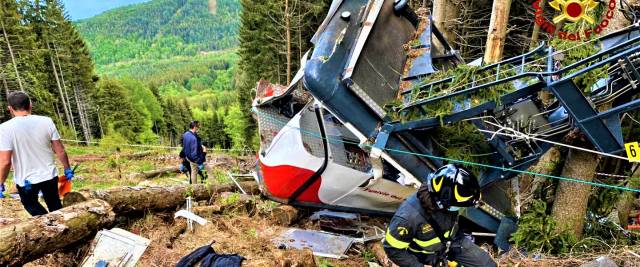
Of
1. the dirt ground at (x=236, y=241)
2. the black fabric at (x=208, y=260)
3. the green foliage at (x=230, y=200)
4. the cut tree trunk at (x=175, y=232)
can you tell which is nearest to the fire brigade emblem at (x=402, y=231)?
the dirt ground at (x=236, y=241)

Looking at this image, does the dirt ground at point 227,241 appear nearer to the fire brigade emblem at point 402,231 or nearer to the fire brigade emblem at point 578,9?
the fire brigade emblem at point 402,231

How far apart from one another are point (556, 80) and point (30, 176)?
4.70m

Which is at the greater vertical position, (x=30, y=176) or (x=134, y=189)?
(x=30, y=176)

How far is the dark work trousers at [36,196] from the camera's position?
4.12 m

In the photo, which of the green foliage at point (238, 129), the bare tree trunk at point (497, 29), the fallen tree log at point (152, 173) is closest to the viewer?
the bare tree trunk at point (497, 29)

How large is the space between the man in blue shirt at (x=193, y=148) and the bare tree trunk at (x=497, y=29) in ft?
16.6

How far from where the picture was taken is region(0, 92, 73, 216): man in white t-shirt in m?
3.92

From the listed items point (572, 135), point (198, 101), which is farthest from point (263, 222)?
point (198, 101)

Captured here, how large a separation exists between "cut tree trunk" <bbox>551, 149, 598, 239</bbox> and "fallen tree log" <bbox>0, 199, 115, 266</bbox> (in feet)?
14.6

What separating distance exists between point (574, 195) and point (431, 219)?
2.22 m

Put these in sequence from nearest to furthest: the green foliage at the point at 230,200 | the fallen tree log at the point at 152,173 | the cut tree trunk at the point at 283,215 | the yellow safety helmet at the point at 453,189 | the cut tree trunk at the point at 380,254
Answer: the yellow safety helmet at the point at 453,189, the cut tree trunk at the point at 380,254, the cut tree trunk at the point at 283,215, the green foliage at the point at 230,200, the fallen tree log at the point at 152,173

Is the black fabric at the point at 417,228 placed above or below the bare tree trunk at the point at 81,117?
above

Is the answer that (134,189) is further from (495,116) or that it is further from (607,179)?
(607,179)

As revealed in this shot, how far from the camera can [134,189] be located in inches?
198
